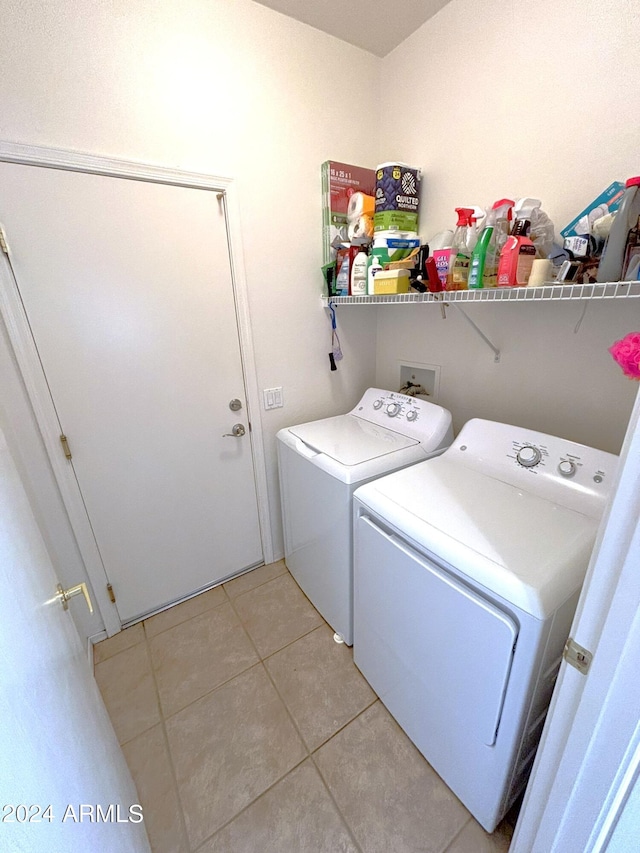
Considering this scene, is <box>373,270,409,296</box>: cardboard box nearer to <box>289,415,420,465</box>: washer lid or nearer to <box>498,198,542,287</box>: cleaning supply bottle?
<box>498,198,542,287</box>: cleaning supply bottle

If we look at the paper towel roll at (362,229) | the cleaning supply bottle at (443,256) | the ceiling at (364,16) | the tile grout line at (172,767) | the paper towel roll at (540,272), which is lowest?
the tile grout line at (172,767)

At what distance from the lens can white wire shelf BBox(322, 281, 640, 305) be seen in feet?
2.99

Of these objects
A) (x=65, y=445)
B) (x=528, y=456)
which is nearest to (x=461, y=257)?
(x=528, y=456)

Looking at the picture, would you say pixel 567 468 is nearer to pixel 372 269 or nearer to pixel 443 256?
pixel 443 256

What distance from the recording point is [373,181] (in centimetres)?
190

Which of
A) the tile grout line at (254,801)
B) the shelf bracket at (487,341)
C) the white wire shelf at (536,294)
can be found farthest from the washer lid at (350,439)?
the tile grout line at (254,801)

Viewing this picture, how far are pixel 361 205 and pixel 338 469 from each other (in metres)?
1.29

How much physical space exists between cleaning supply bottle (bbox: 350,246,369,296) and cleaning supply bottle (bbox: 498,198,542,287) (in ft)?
2.15

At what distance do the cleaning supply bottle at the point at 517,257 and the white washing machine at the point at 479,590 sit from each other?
0.55m

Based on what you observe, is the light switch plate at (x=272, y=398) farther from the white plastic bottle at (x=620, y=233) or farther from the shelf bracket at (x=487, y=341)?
the white plastic bottle at (x=620, y=233)

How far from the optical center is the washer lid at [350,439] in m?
1.52

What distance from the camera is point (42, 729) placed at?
18.1 inches

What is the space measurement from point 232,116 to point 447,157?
975 millimetres

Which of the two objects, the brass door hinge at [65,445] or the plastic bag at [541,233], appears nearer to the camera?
the plastic bag at [541,233]
